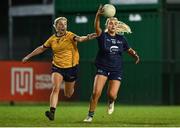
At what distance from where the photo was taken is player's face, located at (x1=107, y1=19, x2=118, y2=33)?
1582cm

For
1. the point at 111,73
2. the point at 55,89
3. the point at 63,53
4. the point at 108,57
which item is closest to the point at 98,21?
the point at 108,57

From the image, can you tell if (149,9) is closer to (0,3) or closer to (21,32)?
(21,32)

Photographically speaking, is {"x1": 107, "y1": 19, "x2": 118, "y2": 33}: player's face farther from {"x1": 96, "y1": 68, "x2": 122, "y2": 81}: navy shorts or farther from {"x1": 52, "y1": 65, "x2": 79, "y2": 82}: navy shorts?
{"x1": 52, "y1": 65, "x2": 79, "y2": 82}: navy shorts

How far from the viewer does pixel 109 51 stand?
52.6 ft

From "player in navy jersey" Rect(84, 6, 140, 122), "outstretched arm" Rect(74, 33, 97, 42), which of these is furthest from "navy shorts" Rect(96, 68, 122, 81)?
"outstretched arm" Rect(74, 33, 97, 42)

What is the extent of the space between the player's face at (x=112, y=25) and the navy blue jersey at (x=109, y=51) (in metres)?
0.13

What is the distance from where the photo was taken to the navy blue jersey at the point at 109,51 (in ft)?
52.5

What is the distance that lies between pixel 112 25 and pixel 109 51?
1.82ft

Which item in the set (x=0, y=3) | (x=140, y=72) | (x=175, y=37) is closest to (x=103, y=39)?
(x=140, y=72)

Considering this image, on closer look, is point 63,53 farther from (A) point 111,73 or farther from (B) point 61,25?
(A) point 111,73

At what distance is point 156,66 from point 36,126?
15.0 meters

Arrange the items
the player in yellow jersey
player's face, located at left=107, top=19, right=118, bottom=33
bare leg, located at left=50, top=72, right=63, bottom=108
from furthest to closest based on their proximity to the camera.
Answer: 1. the player in yellow jersey
2. bare leg, located at left=50, top=72, right=63, bottom=108
3. player's face, located at left=107, top=19, right=118, bottom=33

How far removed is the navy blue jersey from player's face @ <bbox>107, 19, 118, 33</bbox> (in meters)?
0.13

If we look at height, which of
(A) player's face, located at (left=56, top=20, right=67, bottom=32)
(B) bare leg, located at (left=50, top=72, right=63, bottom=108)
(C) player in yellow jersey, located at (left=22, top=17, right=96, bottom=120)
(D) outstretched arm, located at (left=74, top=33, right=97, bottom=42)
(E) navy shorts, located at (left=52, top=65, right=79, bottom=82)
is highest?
(A) player's face, located at (left=56, top=20, right=67, bottom=32)
